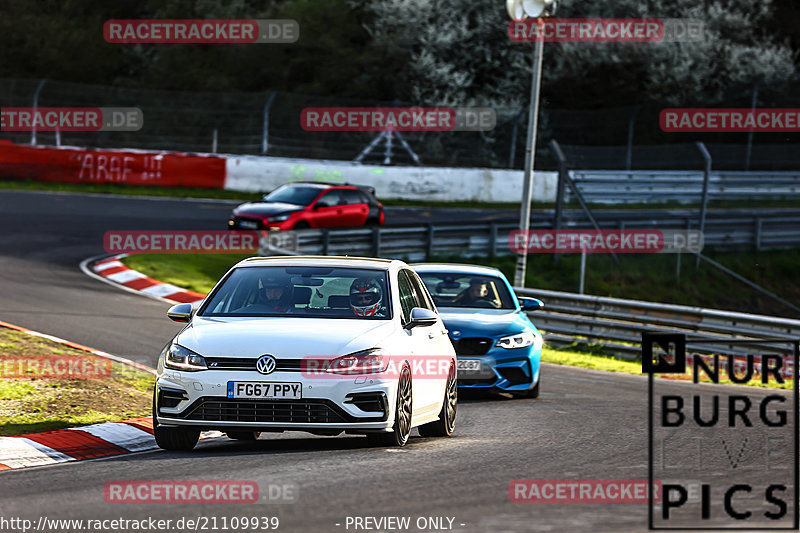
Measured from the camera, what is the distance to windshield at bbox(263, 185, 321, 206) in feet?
94.3

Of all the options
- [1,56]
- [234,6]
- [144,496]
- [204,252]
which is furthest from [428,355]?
[1,56]

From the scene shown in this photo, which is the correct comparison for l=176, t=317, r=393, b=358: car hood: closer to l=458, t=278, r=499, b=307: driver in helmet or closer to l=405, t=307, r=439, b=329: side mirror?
l=405, t=307, r=439, b=329: side mirror

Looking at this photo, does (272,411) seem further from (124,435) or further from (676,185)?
(676,185)

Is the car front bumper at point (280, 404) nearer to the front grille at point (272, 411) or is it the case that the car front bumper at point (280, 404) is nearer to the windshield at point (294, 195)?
the front grille at point (272, 411)

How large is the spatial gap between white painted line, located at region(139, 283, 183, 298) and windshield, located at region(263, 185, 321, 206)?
752 cm

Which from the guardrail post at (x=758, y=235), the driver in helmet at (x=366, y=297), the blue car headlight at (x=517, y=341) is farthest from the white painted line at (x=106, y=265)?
the guardrail post at (x=758, y=235)

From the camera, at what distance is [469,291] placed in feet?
47.0

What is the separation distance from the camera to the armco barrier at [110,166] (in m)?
34.3

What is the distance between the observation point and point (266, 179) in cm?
3597

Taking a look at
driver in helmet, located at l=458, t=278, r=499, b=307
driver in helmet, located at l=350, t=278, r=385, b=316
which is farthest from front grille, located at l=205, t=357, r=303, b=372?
driver in helmet, located at l=458, t=278, r=499, b=307

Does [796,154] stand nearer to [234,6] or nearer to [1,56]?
[234,6]

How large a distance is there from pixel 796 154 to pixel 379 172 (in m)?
12.5

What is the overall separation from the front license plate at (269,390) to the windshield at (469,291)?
19.5ft

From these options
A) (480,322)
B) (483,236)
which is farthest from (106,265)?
(480,322)
